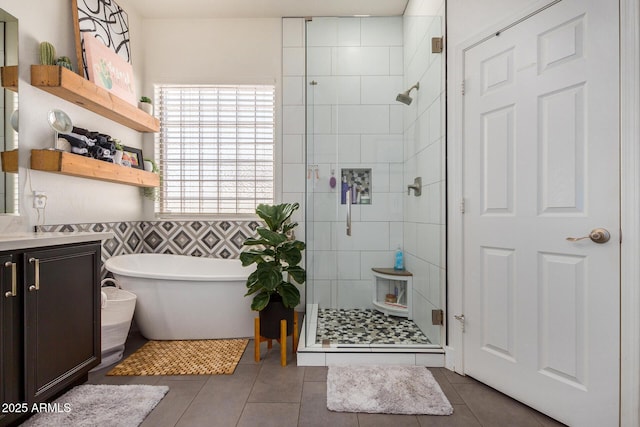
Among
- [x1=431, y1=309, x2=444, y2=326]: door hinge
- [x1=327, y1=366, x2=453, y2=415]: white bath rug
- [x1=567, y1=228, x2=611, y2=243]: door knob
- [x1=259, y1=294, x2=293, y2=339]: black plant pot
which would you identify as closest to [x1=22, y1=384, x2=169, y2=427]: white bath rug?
[x1=259, y1=294, x2=293, y2=339]: black plant pot

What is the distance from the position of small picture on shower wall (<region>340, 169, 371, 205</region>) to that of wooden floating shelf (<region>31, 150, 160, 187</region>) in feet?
6.02

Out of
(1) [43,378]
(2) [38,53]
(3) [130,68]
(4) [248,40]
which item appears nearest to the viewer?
(1) [43,378]

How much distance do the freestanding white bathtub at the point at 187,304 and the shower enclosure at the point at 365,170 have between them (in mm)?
578

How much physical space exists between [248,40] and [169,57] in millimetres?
834

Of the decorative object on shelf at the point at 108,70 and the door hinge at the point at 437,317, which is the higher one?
the decorative object on shelf at the point at 108,70

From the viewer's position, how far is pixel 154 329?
8.45 feet

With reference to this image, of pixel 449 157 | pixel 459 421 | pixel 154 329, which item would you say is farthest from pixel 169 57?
pixel 459 421

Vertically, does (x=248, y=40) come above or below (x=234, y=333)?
above

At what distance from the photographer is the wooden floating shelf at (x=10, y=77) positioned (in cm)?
189

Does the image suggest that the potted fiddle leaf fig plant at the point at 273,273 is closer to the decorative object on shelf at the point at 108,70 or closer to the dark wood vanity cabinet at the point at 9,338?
the dark wood vanity cabinet at the point at 9,338

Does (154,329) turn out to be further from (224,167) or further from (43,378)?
(224,167)

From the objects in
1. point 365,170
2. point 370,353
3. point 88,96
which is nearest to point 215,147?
point 88,96

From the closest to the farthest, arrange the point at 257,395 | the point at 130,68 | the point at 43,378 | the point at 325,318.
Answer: the point at 43,378 < the point at 257,395 < the point at 325,318 < the point at 130,68

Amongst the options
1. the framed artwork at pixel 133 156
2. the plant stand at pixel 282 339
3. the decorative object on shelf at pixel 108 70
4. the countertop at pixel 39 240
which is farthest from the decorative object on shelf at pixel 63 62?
the plant stand at pixel 282 339
